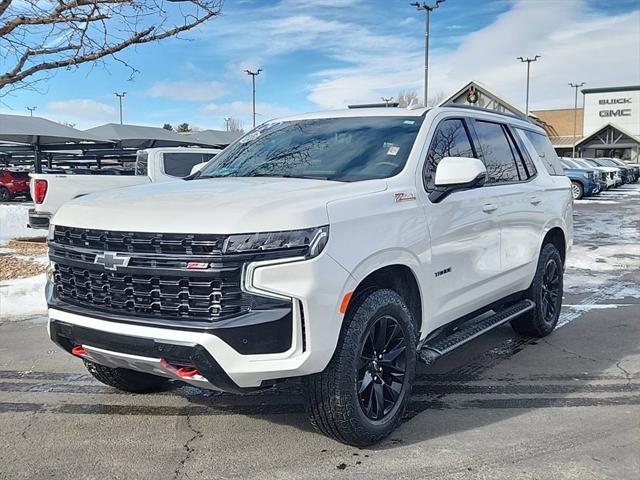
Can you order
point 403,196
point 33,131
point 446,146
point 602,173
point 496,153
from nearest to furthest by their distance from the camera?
1. point 403,196
2. point 446,146
3. point 496,153
4. point 33,131
5. point 602,173

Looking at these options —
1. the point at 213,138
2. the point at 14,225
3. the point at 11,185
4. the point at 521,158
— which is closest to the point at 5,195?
the point at 11,185

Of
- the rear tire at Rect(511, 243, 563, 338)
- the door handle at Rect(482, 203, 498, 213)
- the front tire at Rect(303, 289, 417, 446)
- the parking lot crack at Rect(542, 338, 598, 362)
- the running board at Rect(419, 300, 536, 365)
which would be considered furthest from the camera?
the rear tire at Rect(511, 243, 563, 338)

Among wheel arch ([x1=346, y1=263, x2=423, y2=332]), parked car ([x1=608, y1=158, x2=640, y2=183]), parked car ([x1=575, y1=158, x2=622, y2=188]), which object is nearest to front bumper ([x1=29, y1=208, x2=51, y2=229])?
wheel arch ([x1=346, y1=263, x2=423, y2=332])

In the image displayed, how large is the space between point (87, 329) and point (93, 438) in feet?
2.76

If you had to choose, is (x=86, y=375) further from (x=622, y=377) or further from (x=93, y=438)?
(x=622, y=377)

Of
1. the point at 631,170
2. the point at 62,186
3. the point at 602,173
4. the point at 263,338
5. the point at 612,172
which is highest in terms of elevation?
the point at 631,170

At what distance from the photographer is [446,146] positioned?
4359 millimetres

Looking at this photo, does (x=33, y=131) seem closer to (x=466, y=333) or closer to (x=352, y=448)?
(x=466, y=333)

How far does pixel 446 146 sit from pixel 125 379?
2.79 meters

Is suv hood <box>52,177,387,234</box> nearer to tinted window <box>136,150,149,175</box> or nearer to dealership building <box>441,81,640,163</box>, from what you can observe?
tinted window <box>136,150,149,175</box>

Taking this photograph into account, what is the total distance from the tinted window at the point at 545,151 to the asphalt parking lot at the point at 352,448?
1.73 m

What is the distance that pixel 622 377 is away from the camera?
4754 millimetres

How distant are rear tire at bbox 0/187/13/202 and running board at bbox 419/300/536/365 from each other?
25.5 metres

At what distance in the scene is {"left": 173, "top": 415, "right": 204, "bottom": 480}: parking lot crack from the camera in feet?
10.7
